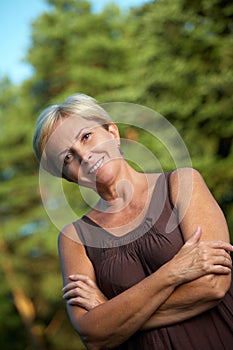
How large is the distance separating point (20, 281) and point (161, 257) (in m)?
16.6

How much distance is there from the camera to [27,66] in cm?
1875

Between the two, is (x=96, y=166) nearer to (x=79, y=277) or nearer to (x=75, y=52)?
(x=79, y=277)

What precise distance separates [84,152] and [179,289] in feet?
1.75

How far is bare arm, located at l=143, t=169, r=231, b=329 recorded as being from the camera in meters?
1.68

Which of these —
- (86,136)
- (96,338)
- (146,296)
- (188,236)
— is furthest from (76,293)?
(86,136)

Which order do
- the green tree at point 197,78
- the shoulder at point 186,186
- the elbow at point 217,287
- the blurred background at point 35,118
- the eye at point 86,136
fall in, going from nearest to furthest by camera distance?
the elbow at point 217,287 → the shoulder at point 186,186 → the eye at point 86,136 → the green tree at point 197,78 → the blurred background at point 35,118

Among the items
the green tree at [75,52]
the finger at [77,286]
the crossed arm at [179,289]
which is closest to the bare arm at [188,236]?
the crossed arm at [179,289]

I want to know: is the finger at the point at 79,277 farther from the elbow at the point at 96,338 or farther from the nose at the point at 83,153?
the nose at the point at 83,153

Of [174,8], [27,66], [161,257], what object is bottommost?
[27,66]

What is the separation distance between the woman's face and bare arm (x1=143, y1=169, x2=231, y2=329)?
22 centimetres

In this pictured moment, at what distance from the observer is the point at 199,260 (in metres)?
1.69

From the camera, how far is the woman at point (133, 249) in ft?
5.54

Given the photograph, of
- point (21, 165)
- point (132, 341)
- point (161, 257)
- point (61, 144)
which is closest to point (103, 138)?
point (61, 144)

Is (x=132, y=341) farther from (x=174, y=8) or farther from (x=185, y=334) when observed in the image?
(x=174, y=8)
